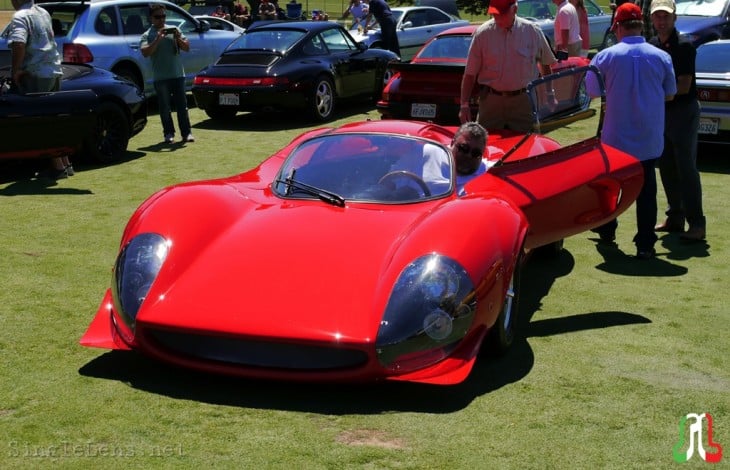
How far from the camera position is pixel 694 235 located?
8.47 metres

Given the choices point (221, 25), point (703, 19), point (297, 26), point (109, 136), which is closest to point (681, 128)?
point (109, 136)

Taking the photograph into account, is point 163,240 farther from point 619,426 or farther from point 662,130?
point 662,130

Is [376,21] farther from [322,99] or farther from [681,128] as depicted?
[681,128]

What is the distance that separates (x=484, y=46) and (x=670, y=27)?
152 centimetres

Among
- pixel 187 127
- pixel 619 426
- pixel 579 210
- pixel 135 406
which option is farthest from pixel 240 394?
pixel 187 127

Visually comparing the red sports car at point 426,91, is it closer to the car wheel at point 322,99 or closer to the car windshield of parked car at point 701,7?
the car wheel at point 322,99

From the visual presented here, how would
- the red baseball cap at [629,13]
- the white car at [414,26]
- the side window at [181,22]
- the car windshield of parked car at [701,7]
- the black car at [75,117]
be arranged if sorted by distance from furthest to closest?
the white car at [414,26], the car windshield of parked car at [701,7], the side window at [181,22], the black car at [75,117], the red baseball cap at [629,13]

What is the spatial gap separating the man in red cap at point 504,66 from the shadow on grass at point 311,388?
3.62 meters

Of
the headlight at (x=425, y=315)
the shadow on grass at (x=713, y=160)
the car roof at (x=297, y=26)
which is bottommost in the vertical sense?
the shadow on grass at (x=713, y=160)

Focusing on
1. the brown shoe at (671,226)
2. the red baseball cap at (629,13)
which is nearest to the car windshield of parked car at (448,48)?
the brown shoe at (671,226)

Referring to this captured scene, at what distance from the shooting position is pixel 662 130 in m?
7.80

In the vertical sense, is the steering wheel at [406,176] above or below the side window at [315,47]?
above

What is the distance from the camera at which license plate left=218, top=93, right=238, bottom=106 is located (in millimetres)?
14570

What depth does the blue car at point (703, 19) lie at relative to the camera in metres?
17.1
